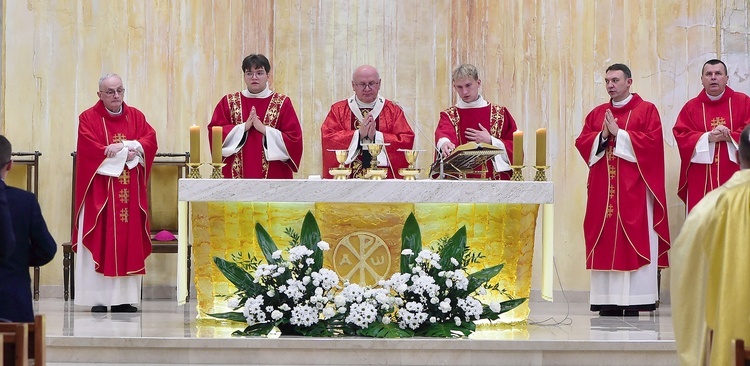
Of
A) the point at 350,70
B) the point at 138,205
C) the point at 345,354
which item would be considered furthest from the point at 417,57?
the point at 345,354

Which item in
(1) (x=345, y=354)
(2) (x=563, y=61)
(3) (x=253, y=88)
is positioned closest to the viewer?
(1) (x=345, y=354)

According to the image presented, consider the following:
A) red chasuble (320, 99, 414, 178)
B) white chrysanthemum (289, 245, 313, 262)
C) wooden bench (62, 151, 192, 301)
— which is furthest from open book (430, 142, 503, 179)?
wooden bench (62, 151, 192, 301)

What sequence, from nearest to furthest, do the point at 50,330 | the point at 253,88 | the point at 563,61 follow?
the point at 50,330, the point at 253,88, the point at 563,61

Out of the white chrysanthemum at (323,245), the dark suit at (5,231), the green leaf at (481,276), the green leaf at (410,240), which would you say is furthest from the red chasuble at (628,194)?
the dark suit at (5,231)

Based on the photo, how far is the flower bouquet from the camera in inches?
264

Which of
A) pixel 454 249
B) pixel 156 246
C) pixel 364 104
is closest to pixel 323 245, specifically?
pixel 454 249

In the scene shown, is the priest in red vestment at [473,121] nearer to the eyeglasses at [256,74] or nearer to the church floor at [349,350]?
the eyeglasses at [256,74]

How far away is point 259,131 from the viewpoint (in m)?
8.42

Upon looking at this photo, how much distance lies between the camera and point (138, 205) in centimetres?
884

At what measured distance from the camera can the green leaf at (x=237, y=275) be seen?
6877mm

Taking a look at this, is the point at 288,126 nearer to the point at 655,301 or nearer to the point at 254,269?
the point at 254,269

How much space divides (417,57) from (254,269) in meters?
3.75

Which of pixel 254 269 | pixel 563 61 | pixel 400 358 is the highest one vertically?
pixel 563 61

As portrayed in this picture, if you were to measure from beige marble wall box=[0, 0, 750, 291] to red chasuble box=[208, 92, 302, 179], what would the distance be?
168 cm
